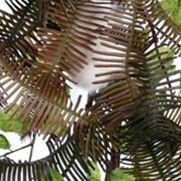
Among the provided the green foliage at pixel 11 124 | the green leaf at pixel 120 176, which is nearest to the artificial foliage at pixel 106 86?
the green leaf at pixel 120 176

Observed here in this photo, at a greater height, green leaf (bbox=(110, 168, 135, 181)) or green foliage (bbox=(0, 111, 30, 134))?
green foliage (bbox=(0, 111, 30, 134))

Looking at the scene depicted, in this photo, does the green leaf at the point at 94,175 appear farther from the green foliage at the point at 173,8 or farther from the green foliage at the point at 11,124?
the green foliage at the point at 173,8

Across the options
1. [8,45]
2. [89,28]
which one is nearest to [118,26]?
[89,28]

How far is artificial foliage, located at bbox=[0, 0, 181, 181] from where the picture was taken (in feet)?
1.56

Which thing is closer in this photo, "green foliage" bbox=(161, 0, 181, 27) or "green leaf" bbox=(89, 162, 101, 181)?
"green leaf" bbox=(89, 162, 101, 181)

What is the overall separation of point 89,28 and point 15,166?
0.18 m

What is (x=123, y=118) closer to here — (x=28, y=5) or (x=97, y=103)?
(x=97, y=103)

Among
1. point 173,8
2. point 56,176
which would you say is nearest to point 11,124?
point 56,176

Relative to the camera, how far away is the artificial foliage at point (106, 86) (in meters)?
0.48

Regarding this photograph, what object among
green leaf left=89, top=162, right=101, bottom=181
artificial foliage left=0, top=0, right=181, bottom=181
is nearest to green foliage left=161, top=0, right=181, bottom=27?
artificial foliage left=0, top=0, right=181, bottom=181

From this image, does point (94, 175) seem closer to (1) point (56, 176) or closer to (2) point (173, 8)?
(1) point (56, 176)

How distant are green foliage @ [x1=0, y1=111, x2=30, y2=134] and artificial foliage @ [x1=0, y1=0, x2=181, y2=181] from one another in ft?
0.41

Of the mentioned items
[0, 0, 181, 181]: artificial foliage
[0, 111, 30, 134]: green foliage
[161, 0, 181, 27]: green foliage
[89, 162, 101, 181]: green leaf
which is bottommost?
[89, 162, 101, 181]: green leaf

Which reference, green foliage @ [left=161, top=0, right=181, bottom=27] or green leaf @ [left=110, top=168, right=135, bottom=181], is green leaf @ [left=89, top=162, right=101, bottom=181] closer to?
green leaf @ [left=110, top=168, right=135, bottom=181]
